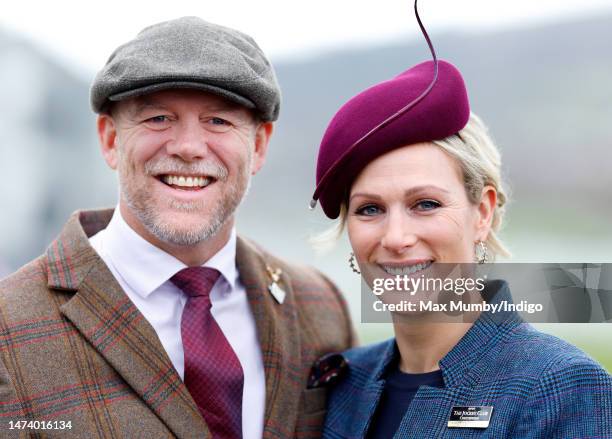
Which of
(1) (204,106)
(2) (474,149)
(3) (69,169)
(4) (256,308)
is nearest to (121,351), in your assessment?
(4) (256,308)

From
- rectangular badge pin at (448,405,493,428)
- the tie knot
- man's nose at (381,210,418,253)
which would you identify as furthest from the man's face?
rectangular badge pin at (448,405,493,428)

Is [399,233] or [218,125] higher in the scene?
[218,125]

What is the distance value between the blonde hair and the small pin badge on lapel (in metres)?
0.50

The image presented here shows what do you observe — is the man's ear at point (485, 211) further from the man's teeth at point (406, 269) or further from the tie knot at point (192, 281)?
the tie knot at point (192, 281)

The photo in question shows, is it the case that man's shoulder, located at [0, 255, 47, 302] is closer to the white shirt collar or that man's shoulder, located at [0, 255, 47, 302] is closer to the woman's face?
the white shirt collar

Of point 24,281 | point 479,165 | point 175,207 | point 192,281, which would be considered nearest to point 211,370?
point 192,281

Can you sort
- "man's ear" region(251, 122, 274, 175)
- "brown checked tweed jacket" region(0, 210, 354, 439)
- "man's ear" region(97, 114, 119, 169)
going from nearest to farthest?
"brown checked tweed jacket" region(0, 210, 354, 439) < "man's ear" region(97, 114, 119, 169) < "man's ear" region(251, 122, 274, 175)

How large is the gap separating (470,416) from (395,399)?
366 millimetres

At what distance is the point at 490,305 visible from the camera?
92.1 inches

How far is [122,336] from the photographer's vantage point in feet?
7.75

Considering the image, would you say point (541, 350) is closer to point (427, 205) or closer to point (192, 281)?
point (427, 205)

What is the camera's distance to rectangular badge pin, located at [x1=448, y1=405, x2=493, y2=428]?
2.04 m

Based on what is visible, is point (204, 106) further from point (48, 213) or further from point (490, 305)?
point (48, 213)

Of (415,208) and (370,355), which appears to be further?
(370,355)
